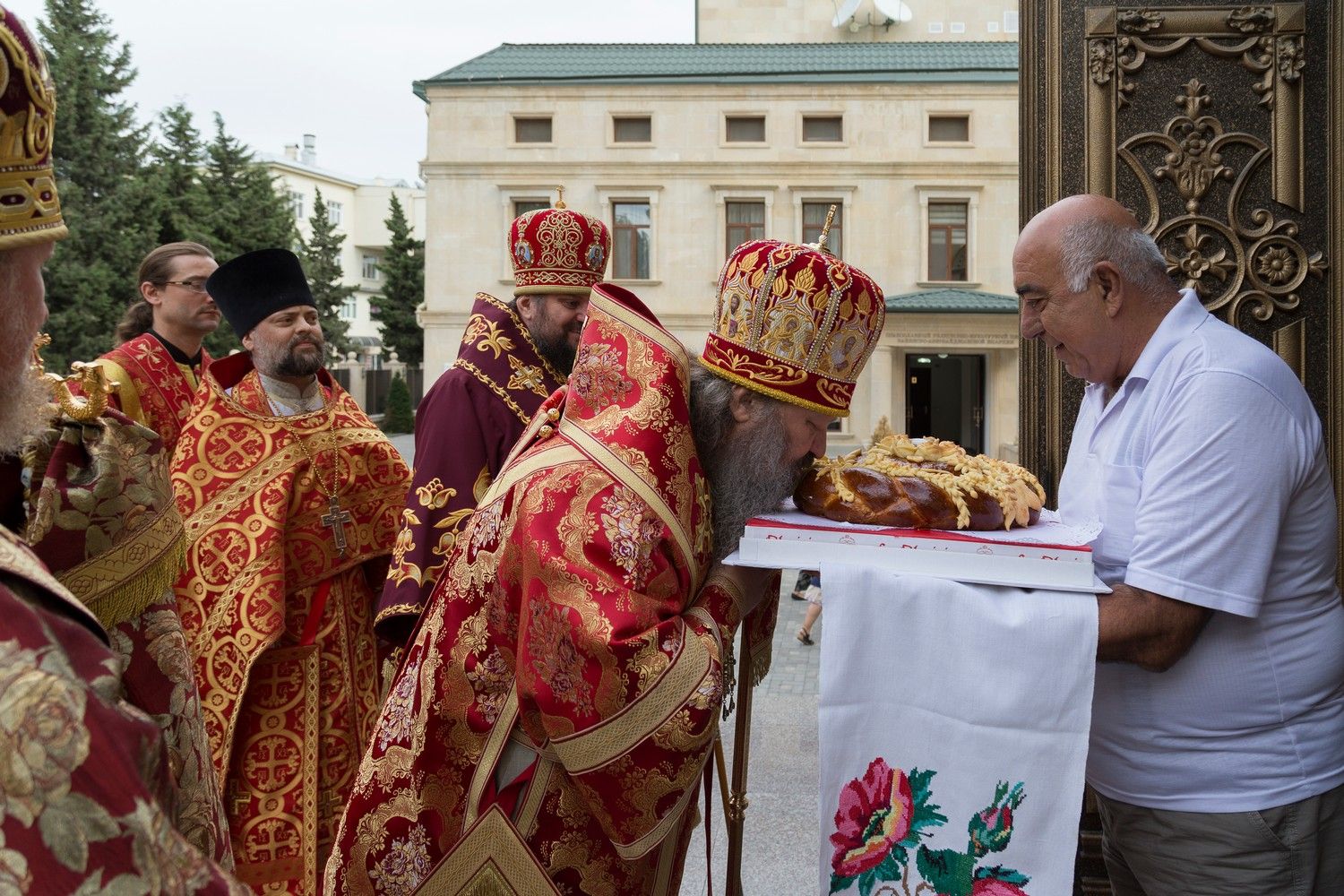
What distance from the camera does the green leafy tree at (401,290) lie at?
146 ft

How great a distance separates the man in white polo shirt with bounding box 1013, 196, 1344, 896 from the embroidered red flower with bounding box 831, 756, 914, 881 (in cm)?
44

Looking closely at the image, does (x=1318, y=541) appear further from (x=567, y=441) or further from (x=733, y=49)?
(x=733, y=49)

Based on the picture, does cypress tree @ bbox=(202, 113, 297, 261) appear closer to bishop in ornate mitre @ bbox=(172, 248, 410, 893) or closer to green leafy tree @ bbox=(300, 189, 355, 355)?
green leafy tree @ bbox=(300, 189, 355, 355)

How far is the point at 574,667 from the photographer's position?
6.60 feet

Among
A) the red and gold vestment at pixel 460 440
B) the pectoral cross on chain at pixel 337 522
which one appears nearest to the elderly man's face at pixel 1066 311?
the red and gold vestment at pixel 460 440

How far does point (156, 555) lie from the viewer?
6.34 feet

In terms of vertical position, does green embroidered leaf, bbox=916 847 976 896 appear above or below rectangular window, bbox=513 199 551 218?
below

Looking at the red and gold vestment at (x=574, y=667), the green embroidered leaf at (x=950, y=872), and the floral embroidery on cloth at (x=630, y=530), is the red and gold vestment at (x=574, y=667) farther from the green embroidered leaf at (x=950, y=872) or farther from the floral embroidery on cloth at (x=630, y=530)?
the green embroidered leaf at (x=950, y=872)

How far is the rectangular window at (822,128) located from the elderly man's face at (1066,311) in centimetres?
3145

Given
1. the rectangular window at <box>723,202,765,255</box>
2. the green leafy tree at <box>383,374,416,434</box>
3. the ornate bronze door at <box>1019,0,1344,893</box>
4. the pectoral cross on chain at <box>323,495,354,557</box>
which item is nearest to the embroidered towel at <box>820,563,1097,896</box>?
the ornate bronze door at <box>1019,0,1344,893</box>

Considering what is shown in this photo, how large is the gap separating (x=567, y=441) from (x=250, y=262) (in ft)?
8.25

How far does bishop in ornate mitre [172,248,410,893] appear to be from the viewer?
3.73 meters

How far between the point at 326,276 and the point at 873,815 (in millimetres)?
43037

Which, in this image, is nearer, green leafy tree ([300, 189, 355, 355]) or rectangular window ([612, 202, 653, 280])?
rectangular window ([612, 202, 653, 280])
